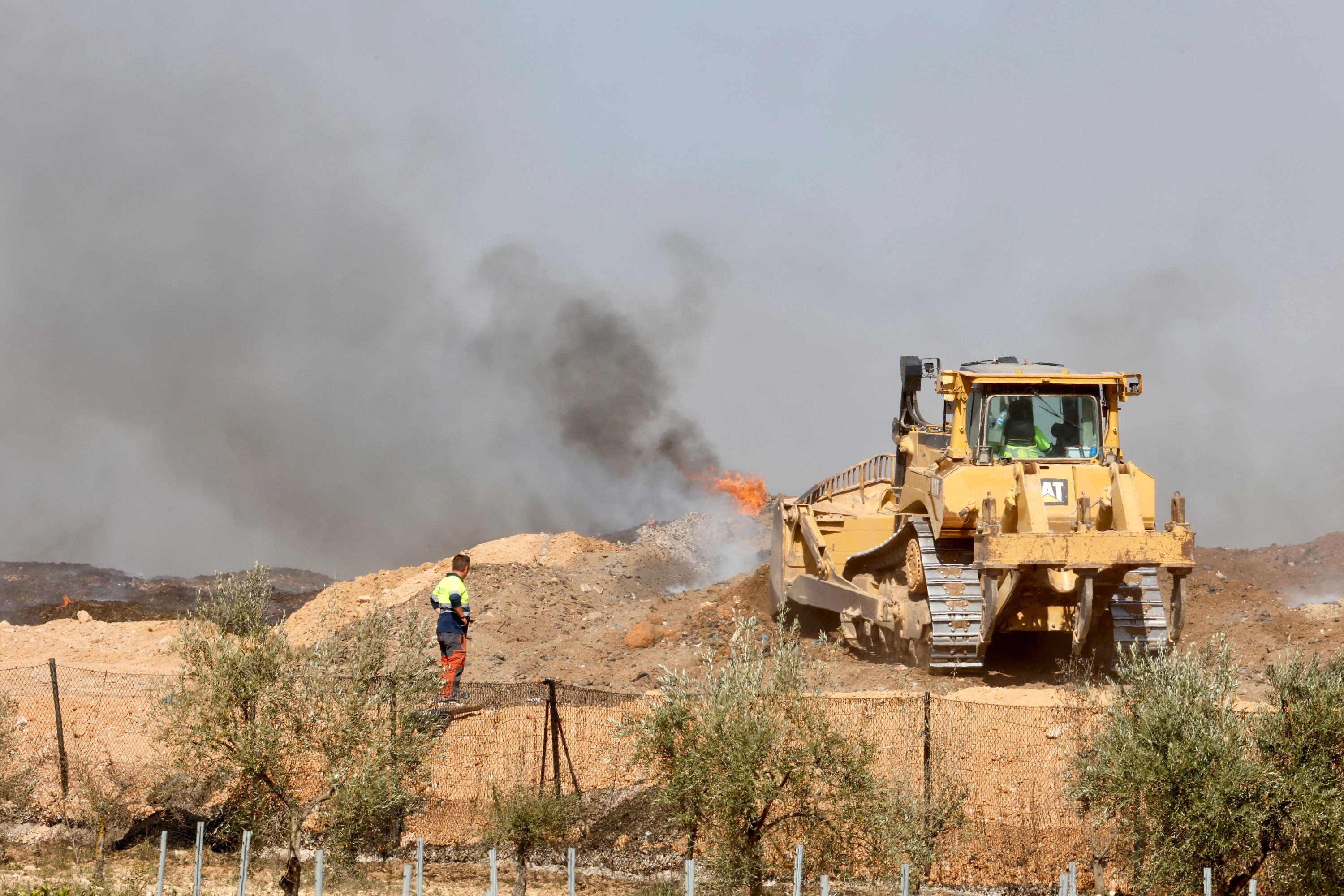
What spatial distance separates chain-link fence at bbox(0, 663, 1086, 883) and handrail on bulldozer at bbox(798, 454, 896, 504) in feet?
25.9

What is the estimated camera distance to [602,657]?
22.7 meters

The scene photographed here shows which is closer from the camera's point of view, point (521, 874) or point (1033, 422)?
point (521, 874)

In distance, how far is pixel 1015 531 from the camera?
16500 mm

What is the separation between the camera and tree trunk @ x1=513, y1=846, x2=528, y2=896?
38.2 ft

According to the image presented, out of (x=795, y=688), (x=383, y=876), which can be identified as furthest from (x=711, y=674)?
(x=383, y=876)

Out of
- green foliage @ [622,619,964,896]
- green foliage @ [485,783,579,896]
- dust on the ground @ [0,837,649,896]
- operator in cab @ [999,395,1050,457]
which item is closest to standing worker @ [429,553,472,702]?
dust on the ground @ [0,837,649,896]

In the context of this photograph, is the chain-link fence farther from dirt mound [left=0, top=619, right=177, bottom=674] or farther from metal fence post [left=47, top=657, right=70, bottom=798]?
dirt mound [left=0, top=619, right=177, bottom=674]

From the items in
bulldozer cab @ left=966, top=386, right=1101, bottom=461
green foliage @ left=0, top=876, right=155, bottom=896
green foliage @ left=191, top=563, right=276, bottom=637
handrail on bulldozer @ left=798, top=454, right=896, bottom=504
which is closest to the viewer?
green foliage @ left=0, top=876, right=155, bottom=896

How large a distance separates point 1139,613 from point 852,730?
815 cm

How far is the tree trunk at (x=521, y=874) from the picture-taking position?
1163cm

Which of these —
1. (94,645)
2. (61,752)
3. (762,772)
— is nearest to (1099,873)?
(762,772)

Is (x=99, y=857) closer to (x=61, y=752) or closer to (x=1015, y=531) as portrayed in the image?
(x=61, y=752)

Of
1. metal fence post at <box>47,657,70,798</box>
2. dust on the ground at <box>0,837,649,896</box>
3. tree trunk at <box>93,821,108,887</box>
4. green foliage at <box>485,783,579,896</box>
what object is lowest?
dust on the ground at <box>0,837,649,896</box>

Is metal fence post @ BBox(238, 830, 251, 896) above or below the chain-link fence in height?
below
